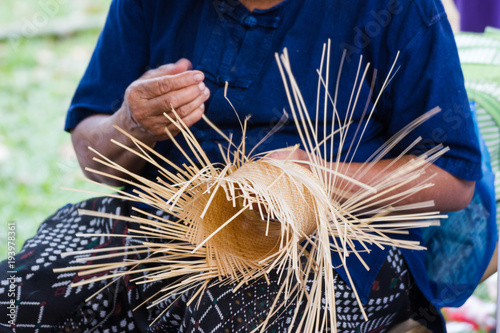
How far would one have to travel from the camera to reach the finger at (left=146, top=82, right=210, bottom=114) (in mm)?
1107

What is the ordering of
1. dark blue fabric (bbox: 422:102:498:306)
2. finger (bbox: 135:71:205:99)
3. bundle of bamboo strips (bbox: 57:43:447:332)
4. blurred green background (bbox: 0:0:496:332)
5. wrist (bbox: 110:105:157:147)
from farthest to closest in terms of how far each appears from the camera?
blurred green background (bbox: 0:0:496:332) < dark blue fabric (bbox: 422:102:498:306) < wrist (bbox: 110:105:157:147) < finger (bbox: 135:71:205:99) < bundle of bamboo strips (bbox: 57:43:447:332)

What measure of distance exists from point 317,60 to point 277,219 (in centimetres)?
35

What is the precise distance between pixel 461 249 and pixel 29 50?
3193 millimetres

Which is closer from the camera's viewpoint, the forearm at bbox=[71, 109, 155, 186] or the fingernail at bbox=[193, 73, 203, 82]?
the fingernail at bbox=[193, 73, 203, 82]

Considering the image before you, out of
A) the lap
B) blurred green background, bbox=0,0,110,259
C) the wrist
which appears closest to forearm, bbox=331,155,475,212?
the lap

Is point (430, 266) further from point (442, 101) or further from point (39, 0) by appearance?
point (39, 0)

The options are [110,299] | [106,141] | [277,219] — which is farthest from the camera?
[106,141]

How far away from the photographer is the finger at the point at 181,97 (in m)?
1.11

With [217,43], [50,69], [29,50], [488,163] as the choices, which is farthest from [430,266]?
[29,50]

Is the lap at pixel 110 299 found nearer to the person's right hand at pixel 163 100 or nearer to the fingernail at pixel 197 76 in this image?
the person's right hand at pixel 163 100

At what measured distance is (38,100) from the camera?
3271mm

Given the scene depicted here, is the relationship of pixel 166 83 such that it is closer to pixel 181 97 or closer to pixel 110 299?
pixel 181 97

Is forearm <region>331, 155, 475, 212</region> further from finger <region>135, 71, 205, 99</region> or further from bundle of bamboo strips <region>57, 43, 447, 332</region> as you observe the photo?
finger <region>135, 71, 205, 99</region>

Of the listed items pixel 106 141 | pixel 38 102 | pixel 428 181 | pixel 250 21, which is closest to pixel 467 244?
pixel 428 181
